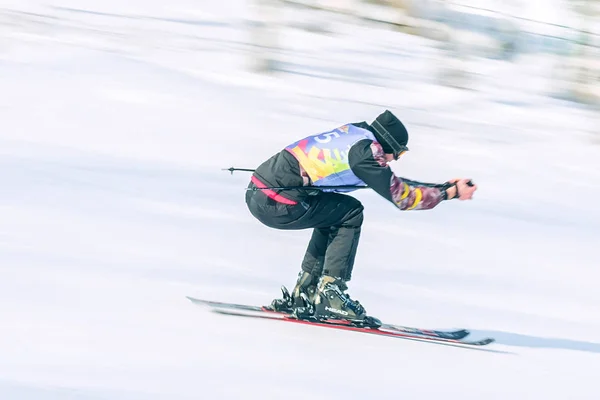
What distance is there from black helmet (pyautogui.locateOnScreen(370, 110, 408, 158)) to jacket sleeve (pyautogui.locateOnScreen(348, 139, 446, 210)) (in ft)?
0.17

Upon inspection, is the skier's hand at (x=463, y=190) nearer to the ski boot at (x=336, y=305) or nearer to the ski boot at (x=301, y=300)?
the ski boot at (x=336, y=305)

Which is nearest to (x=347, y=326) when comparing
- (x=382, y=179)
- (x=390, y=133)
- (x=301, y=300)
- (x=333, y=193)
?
(x=301, y=300)

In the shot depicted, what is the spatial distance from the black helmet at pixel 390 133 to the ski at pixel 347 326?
3.35 feet

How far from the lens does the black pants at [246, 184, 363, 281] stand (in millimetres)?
5312

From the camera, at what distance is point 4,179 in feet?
27.1

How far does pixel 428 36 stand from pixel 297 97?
19.0 ft

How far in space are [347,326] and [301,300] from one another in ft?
1.23

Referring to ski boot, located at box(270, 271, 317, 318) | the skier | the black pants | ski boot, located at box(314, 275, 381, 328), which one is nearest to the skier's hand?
the skier

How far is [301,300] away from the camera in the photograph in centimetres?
564

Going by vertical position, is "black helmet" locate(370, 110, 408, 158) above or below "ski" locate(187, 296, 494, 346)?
above

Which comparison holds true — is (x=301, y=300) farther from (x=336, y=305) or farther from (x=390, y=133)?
(x=390, y=133)

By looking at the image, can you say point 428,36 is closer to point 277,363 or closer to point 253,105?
point 253,105

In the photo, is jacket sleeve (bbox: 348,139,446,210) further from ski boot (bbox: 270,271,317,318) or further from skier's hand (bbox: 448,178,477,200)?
ski boot (bbox: 270,271,317,318)

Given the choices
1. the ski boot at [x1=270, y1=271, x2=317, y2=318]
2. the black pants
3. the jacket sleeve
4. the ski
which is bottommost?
the ski
